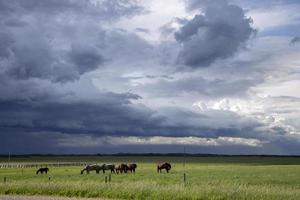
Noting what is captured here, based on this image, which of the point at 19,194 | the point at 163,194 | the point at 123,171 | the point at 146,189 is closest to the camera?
the point at 163,194

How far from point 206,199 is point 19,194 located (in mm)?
13919

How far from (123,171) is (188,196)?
47.4 m

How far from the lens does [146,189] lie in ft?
106

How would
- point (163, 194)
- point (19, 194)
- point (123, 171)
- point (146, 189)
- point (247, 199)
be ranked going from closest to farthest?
point (247, 199), point (163, 194), point (146, 189), point (19, 194), point (123, 171)

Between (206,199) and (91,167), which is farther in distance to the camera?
(91,167)

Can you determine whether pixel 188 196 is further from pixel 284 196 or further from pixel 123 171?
pixel 123 171

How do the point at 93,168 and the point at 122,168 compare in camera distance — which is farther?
the point at 93,168

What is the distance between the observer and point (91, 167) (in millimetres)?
76188

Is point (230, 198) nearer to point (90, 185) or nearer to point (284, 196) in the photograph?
point (284, 196)

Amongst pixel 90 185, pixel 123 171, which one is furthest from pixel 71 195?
pixel 123 171

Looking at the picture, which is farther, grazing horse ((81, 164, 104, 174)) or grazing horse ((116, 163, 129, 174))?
grazing horse ((81, 164, 104, 174))

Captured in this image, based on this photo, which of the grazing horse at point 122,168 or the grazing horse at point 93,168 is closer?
the grazing horse at point 122,168

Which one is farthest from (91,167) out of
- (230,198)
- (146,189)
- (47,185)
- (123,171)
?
(230,198)

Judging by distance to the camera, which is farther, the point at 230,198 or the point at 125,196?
the point at 125,196
